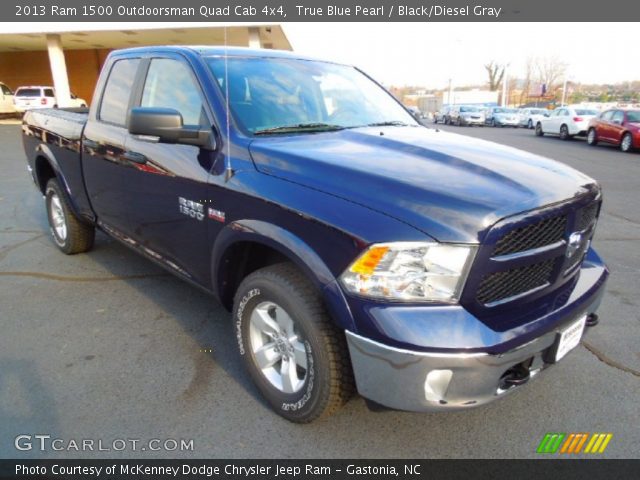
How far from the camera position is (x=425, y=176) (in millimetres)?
2184

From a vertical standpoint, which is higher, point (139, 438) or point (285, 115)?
point (285, 115)

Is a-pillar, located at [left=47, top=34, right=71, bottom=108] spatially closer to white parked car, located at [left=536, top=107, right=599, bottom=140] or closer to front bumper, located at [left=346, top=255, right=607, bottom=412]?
white parked car, located at [left=536, top=107, right=599, bottom=140]

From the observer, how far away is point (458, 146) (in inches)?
110

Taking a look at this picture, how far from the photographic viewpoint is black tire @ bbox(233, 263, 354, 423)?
2182 millimetres

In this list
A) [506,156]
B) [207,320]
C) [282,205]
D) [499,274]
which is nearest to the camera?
[499,274]

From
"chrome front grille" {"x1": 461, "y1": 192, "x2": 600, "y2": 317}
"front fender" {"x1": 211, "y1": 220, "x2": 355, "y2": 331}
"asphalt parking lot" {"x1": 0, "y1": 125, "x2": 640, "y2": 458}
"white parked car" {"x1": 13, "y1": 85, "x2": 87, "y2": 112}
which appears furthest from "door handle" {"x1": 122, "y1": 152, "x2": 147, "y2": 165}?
"white parked car" {"x1": 13, "y1": 85, "x2": 87, "y2": 112}

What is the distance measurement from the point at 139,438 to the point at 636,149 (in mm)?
18732

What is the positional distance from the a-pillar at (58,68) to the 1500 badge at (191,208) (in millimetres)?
25384

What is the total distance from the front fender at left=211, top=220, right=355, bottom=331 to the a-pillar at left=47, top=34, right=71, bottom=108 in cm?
2596

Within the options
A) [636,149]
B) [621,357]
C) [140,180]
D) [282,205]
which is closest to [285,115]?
[282,205]

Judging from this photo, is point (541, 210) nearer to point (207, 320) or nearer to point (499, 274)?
point (499, 274)

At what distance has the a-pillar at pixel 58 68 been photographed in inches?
960

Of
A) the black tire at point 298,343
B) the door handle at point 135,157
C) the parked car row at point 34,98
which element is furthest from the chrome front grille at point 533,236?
the parked car row at point 34,98

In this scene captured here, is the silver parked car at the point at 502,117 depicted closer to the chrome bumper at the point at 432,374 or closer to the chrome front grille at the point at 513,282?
the chrome front grille at the point at 513,282
